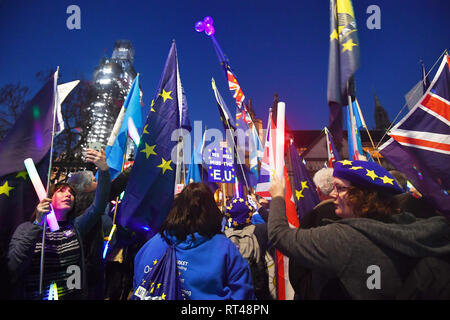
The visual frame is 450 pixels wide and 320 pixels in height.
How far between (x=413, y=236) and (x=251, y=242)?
2.06 m

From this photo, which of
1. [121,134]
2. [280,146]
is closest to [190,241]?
[280,146]

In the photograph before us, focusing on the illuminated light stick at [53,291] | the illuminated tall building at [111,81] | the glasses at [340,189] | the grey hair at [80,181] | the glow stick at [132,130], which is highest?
the illuminated tall building at [111,81]

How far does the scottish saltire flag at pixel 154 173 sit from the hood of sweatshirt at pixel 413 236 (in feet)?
8.95

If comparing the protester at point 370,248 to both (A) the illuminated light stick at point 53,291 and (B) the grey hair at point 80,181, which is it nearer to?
(A) the illuminated light stick at point 53,291

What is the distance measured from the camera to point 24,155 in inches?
102

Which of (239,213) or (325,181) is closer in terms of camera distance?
(325,181)

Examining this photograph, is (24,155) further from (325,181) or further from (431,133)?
(431,133)

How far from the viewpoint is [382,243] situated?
4.37ft

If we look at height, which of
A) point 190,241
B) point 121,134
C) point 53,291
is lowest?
point 53,291

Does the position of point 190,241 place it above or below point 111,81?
below

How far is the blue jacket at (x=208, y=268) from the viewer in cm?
180

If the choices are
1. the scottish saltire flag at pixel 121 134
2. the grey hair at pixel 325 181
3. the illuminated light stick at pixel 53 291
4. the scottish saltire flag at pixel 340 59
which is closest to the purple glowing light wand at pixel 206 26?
the scottish saltire flag at pixel 121 134

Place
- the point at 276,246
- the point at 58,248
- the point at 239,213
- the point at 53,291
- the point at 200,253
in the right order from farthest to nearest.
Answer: the point at 239,213
the point at 58,248
the point at 53,291
the point at 200,253
the point at 276,246
